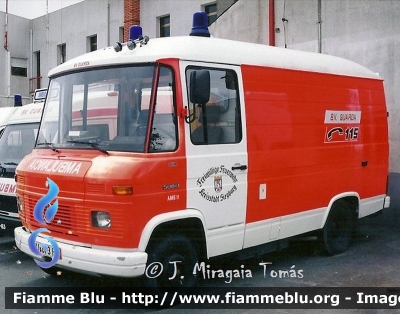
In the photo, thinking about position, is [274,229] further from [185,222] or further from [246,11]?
[246,11]

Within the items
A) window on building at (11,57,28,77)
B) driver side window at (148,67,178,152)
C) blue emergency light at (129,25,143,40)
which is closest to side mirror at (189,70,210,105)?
driver side window at (148,67,178,152)

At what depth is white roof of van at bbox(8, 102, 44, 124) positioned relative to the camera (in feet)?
29.8

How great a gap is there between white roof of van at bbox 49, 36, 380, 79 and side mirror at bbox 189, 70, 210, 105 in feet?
0.96

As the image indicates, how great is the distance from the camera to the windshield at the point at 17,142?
878 cm

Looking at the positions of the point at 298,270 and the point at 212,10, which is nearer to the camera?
the point at 298,270

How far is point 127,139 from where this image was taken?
5250 mm

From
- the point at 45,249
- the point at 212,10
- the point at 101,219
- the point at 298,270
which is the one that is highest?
the point at 212,10

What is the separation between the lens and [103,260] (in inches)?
195

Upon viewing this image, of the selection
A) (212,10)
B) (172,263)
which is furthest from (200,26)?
(212,10)

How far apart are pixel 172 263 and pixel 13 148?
4.71m

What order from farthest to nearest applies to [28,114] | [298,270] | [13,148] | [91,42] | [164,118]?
[91,42]
[28,114]
[13,148]
[298,270]
[164,118]

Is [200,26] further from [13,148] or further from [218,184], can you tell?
[13,148]

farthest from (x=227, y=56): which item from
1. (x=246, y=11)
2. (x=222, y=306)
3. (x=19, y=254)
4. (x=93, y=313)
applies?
(x=246, y=11)

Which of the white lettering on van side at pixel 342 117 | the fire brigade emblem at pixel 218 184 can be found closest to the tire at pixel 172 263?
the fire brigade emblem at pixel 218 184
